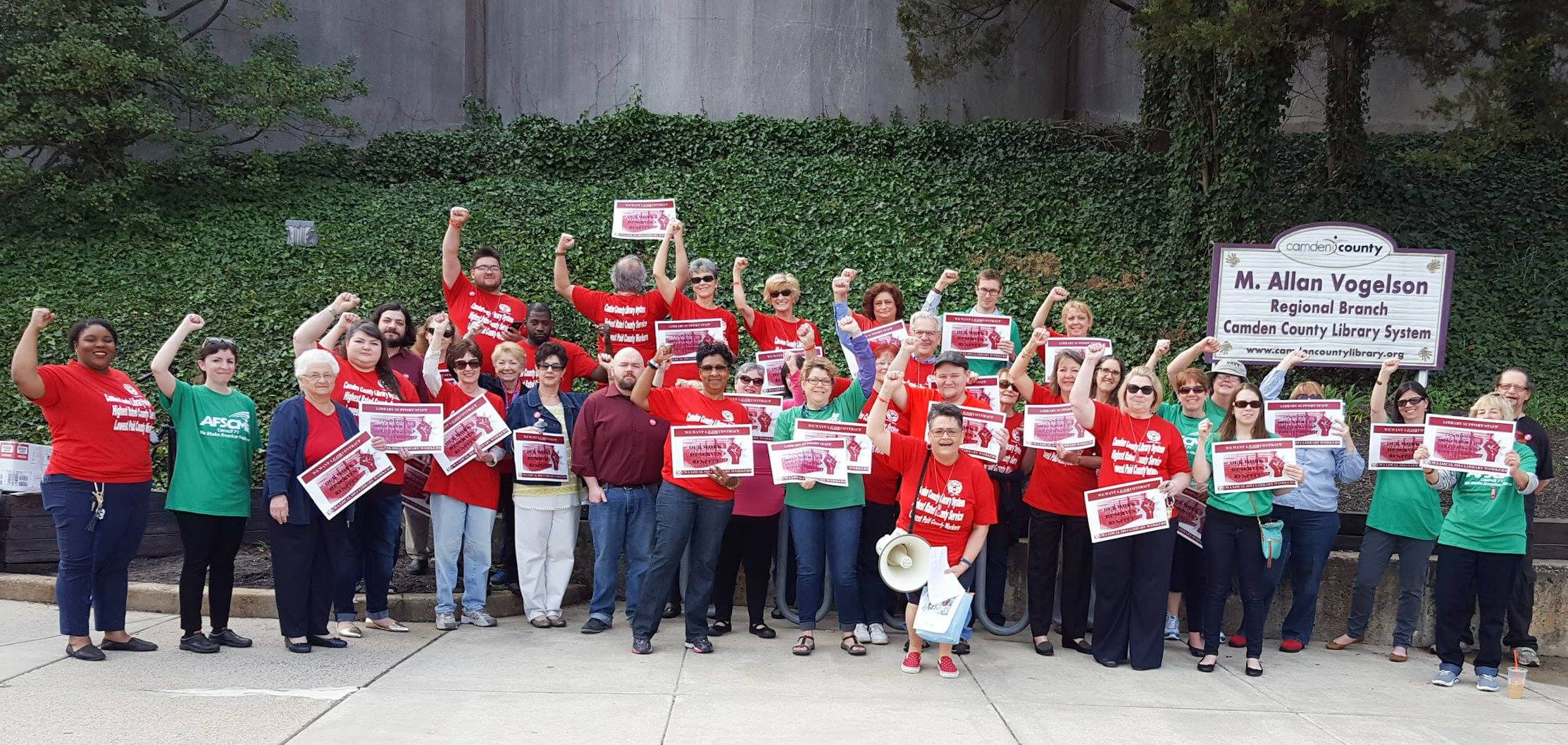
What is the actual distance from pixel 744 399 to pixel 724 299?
6.64m

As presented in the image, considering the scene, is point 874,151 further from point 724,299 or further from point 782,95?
point 724,299

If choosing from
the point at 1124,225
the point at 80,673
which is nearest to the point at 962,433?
the point at 80,673

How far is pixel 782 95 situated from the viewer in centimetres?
2009

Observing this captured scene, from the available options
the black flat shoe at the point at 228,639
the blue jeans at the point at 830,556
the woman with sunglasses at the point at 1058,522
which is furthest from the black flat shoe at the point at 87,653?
the woman with sunglasses at the point at 1058,522

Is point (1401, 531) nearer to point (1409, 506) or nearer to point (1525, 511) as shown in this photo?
point (1409, 506)

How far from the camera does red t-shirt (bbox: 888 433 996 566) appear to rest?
23.3 feet

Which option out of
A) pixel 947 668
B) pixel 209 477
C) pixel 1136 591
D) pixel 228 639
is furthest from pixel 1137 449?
pixel 228 639

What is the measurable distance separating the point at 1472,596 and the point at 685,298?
573cm

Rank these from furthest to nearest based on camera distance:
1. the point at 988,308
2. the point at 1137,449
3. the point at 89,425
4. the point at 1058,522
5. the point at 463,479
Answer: the point at 988,308, the point at 463,479, the point at 1058,522, the point at 1137,449, the point at 89,425

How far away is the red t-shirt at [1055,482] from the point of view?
25.2ft

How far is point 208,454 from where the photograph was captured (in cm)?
698

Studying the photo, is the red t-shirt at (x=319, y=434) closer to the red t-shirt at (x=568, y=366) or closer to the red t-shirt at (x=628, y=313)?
the red t-shirt at (x=568, y=366)

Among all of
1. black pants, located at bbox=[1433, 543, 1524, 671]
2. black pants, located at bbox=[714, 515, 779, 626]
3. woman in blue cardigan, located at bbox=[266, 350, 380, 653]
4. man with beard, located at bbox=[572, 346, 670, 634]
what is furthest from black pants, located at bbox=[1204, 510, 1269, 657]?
woman in blue cardigan, located at bbox=[266, 350, 380, 653]

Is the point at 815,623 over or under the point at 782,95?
under
